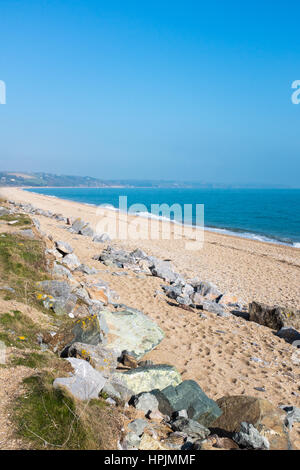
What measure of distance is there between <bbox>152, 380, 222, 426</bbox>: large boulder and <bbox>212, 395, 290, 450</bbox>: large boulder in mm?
149

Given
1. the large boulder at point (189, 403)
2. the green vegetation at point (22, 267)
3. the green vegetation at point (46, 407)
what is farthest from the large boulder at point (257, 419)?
the green vegetation at point (22, 267)

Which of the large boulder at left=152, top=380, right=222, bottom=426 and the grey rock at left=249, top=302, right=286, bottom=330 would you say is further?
the grey rock at left=249, top=302, right=286, bottom=330

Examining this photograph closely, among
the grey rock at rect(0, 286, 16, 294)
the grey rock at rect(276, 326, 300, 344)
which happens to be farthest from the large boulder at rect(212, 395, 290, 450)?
the grey rock at rect(0, 286, 16, 294)

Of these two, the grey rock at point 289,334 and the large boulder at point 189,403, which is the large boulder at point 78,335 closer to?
the large boulder at point 189,403

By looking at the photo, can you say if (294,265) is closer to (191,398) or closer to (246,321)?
(246,321)

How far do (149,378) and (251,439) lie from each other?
198 cm

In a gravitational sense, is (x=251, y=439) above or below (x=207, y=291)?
above

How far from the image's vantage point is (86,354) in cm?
567

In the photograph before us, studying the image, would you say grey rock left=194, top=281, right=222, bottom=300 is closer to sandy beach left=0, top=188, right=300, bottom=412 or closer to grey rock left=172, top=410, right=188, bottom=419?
sandy beach left=0, top=188, right=300, bottom=412

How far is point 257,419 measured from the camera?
4855 mm

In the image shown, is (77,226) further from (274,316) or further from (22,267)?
(274,316)

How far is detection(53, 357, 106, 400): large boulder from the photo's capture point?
14.4 feet

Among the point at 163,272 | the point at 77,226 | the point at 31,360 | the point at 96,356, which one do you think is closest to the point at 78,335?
the point at 96,356
